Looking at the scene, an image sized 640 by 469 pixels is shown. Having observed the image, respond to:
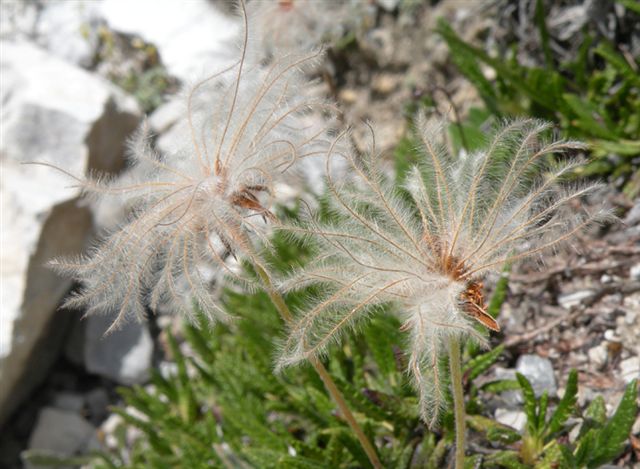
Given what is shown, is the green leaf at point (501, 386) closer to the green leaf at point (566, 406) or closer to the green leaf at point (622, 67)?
the green leaf at point (566, 406)

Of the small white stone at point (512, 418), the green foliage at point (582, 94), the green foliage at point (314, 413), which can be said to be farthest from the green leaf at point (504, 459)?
the green foliage at point (582, 94)

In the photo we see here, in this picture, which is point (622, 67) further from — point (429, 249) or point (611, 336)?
point (429, 249)

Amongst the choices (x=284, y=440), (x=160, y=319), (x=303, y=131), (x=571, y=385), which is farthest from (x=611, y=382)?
(x=160, y=319)

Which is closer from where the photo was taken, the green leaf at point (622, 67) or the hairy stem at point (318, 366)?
the hairy stem at point (318, 366)

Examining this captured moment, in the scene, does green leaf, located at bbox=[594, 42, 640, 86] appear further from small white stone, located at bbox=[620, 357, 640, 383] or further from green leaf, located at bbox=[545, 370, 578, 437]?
green leaf, located at bbox=[545, 370, 578, 437]

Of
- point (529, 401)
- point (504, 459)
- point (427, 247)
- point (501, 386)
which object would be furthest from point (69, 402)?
point (427, 247)

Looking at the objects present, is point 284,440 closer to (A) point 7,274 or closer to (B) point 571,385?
(B) point 571,385
